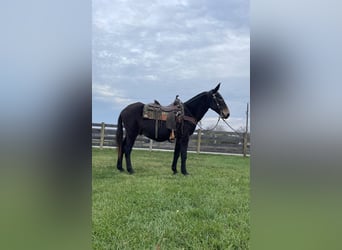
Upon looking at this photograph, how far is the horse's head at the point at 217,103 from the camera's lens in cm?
131

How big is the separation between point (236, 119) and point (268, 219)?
42 cm

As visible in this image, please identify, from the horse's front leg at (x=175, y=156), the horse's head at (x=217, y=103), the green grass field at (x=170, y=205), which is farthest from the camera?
the horse's front leg at (x=175, y=156)

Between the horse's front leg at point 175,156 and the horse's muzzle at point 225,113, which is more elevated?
the horse's muzzle at point 225,113

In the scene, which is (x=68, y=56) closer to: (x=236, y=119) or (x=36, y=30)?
(x=36, y=30)

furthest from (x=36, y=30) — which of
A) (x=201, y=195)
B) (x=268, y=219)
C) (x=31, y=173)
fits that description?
(x=268, y=219)

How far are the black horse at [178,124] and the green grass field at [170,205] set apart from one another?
0.05 meters

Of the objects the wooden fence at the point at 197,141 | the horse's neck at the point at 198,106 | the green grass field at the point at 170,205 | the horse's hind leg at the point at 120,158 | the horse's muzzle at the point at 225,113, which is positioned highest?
the horse's neck at the point at 198,106

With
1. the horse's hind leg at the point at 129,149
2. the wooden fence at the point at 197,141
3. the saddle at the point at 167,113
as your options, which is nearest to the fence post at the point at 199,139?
the wooden fence at the point at 197,141

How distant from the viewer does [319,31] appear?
3.16 ft

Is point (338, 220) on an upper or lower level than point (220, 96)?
lower

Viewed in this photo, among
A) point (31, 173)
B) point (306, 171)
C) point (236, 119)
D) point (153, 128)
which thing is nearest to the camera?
A: point (306, 171)

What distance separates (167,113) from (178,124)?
9 cm

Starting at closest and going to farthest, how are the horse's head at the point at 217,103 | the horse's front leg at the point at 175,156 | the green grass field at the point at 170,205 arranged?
the green grass field at the point at 170,205 → the horse's head at the point at 217,103 → the horse's front leg at the point at 175,156

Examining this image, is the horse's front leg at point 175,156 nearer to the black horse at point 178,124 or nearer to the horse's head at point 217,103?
the black horse at point 178,124
